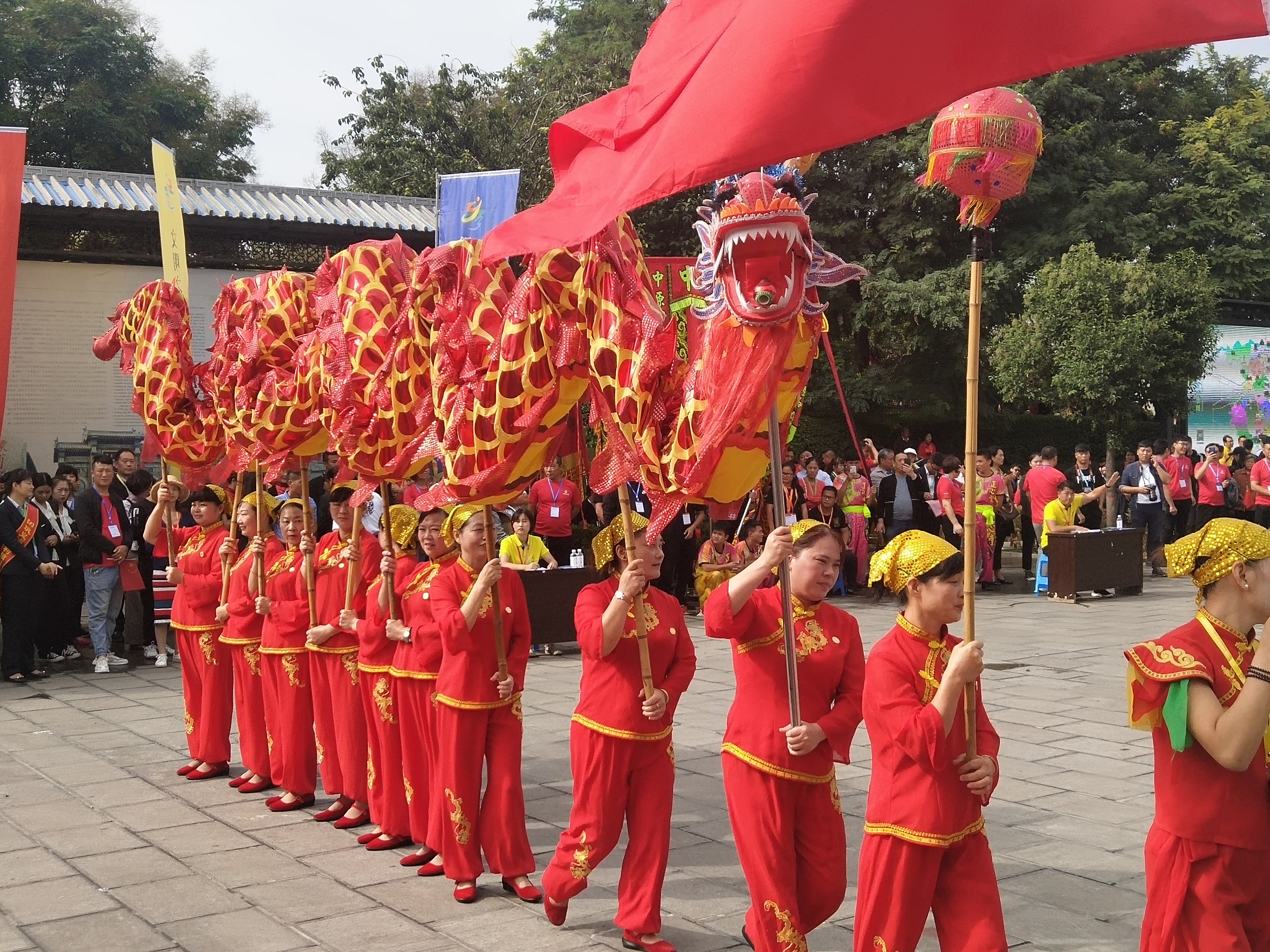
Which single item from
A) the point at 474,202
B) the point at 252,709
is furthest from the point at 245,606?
the point at 474,202

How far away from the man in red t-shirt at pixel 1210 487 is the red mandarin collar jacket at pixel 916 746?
13.3 m

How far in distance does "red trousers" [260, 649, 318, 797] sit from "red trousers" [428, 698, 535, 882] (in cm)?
157

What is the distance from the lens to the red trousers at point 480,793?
521cm

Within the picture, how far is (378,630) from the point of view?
6121 millimetres

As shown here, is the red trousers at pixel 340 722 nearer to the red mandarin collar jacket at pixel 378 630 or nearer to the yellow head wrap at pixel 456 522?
the red mandarin collar jacket at pixel 378 630

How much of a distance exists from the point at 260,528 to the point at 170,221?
2.92 m

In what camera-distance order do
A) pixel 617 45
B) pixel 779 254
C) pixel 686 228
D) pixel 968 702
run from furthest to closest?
pixel 617 45 → pixel 686 228 → pixel 779 254 → pixel 968 702

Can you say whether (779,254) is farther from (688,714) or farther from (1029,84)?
(1029,84)

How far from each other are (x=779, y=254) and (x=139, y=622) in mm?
9003

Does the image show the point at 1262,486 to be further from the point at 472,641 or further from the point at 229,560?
the point at 472,641

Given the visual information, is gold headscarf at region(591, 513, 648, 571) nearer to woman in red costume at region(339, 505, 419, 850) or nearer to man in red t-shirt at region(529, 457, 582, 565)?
woman in red costume at region(339, 505, 419, 850)

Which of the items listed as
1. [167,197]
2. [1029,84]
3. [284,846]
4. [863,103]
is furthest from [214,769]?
[1029,84]

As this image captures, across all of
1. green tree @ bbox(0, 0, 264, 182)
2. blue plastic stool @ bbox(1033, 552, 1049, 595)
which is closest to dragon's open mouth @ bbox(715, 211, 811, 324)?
blue plastic stool @ bbox(1033, 552, 1049, 595)

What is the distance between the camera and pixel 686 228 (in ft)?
60.4
